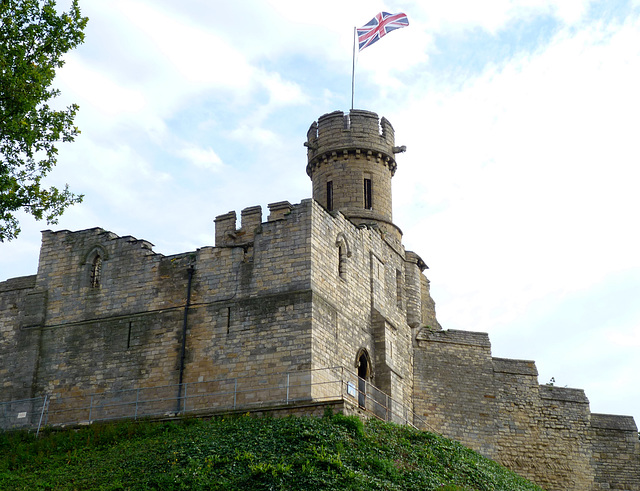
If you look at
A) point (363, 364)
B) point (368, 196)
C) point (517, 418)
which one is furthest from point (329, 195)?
point (517, 418)

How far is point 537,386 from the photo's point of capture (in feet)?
117

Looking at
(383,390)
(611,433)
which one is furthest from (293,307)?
(611,433)

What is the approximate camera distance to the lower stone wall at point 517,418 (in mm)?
34281

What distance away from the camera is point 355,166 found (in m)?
36.6

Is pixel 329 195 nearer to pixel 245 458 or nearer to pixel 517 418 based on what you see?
pixel 517 418

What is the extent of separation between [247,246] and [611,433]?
49.0ft

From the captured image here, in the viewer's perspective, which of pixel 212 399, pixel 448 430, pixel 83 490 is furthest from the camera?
pixel 448 430

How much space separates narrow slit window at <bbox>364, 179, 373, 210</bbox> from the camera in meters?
36.4

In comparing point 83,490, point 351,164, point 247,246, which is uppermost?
point 351,164

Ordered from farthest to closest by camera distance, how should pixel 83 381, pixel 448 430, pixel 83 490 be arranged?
pixel 448 430
pixel 83 381
pixel 83 490

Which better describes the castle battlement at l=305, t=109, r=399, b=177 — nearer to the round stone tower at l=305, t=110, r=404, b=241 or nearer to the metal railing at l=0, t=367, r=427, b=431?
the round stone tower at l=305, t=110, r=404, b=241

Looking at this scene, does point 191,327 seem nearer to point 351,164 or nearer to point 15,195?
point 15,195

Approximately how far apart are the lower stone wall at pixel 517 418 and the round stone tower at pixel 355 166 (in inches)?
189

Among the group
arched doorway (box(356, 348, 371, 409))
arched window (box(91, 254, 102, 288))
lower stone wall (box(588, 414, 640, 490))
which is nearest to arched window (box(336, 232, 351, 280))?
arched doorway (box(356, 348, 371, 409))
